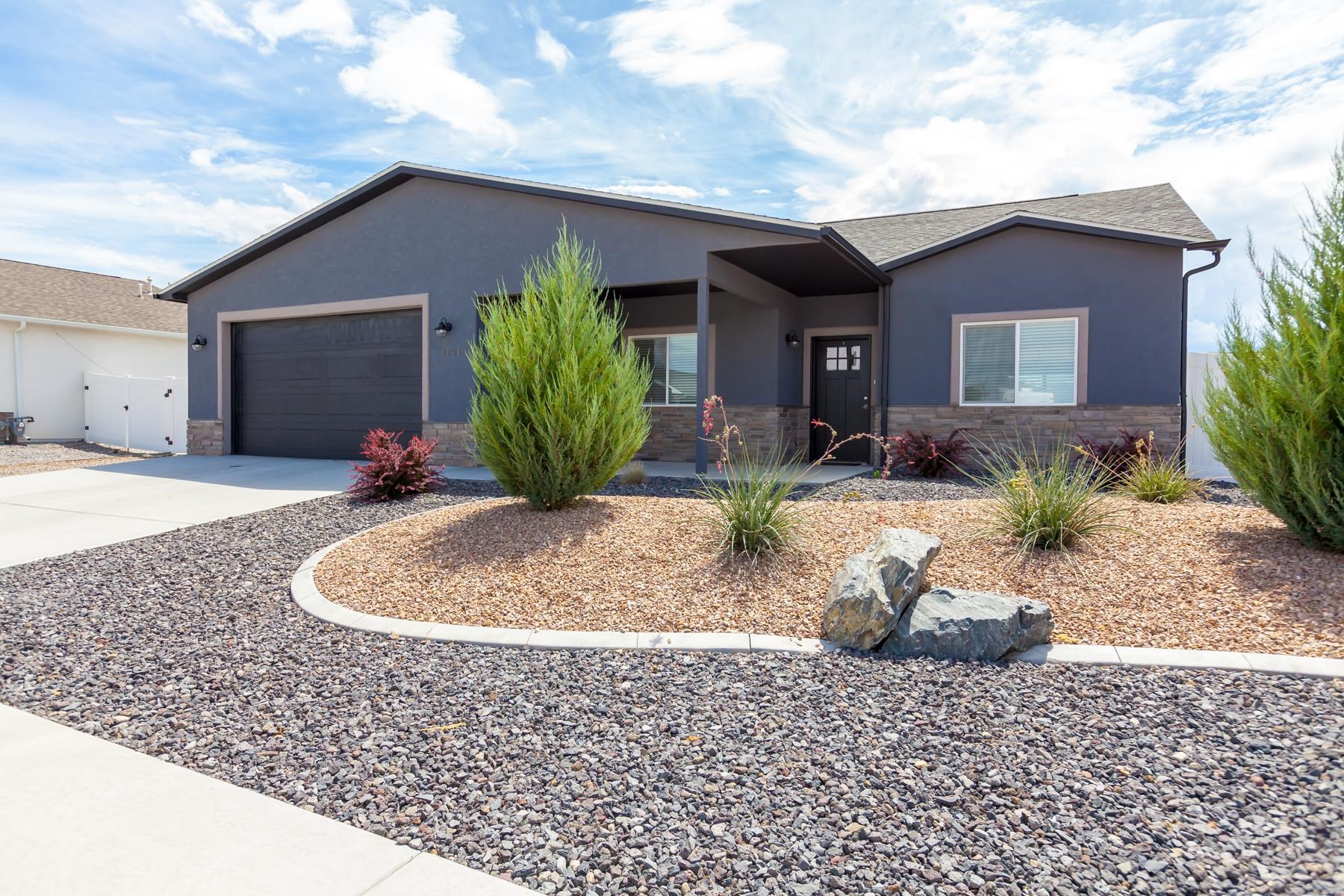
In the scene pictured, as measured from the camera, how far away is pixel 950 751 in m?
2.81

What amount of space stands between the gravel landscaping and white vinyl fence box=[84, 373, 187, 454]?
484mm

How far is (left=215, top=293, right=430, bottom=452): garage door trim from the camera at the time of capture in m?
12.1

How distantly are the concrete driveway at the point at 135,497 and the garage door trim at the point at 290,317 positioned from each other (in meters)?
1.58

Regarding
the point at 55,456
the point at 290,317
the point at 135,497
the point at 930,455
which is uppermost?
the point at 290,317

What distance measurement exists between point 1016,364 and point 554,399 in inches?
304

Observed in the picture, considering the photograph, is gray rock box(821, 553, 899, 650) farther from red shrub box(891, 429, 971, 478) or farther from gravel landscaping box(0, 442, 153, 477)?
gravel landscaping box(0, 442, 153, 477)

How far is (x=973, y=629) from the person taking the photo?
3.77 metres

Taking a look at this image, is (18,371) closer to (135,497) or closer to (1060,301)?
(135,497)

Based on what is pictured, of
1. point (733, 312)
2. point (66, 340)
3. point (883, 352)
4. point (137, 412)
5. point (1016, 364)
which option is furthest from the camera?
point (66, 340)

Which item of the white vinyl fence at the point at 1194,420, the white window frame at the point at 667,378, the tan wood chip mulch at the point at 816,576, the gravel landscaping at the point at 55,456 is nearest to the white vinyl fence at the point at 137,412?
the gravel landscaping at the point at 55,456

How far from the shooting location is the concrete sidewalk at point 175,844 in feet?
7.04

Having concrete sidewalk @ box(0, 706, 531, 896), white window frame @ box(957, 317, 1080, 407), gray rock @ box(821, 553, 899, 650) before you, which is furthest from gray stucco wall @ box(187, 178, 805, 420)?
concrete sidewalk @ box(0, 706, 531, 896)

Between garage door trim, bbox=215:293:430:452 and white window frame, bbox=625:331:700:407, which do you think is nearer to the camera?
garage door trim, bbox=215:293:430:452

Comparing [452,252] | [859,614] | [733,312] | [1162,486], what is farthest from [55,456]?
[1162,486]
